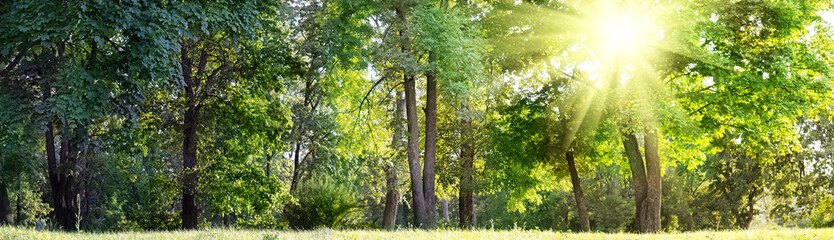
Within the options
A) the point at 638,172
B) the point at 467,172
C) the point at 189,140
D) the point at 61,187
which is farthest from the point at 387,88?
the point at 61,187

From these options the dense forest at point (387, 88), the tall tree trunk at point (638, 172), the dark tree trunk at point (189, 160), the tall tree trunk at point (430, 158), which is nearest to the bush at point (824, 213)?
the dense forest at point (387, 88)

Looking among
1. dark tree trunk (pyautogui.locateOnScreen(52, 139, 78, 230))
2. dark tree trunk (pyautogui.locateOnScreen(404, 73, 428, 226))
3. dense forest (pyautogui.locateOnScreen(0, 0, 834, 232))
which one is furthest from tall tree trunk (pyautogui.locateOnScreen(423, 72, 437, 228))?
dark tree trunk (pyautogui.locateOnScreen(52, 139, 78, 230))

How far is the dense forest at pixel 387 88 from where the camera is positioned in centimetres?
1270

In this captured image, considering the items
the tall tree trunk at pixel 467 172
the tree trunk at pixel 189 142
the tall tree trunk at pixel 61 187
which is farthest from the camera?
the tall tree trunk at pixel 467 172

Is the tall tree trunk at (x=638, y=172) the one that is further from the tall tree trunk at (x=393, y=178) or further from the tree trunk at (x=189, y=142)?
the tree trunk at (x=189, y=142)

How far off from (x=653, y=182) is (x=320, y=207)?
1171cm

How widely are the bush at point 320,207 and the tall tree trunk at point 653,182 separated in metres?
10.5

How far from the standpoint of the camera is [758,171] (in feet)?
113

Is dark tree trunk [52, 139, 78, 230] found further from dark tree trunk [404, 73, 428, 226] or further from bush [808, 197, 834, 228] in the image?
bush [808, 197, 834, 228]

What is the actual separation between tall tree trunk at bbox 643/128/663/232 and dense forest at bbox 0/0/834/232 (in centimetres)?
8

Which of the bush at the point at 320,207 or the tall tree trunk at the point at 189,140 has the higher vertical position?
the tall tree trunk at the point at 189,140

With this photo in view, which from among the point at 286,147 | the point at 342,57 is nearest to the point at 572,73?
the point at 342,57

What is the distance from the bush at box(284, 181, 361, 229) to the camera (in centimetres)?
2177

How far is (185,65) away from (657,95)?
1456 centimetres
